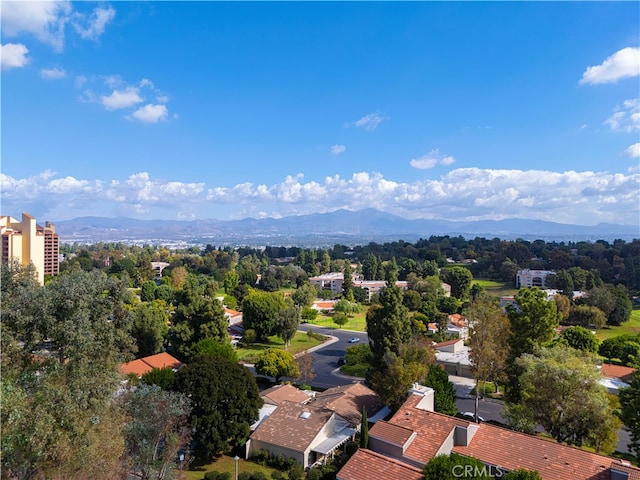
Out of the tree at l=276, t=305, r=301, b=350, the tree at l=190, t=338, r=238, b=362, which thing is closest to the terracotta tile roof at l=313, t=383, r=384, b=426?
the tree at l=190, t=338, r=238, b=362

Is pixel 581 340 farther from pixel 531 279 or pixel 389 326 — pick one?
pixel 531 279

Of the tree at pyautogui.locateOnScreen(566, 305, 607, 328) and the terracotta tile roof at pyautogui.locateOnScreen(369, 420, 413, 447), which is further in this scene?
the tree at pyautogui.locateOnScreen(566, 305, 607, 328)

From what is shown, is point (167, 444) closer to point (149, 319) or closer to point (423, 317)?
point (149, 319)

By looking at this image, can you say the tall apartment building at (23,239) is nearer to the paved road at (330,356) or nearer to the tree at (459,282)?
the paved road at (330,356)

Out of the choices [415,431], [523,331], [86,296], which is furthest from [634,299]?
[86,296]

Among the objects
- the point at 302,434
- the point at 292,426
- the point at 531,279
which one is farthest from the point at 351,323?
the point at 531,279

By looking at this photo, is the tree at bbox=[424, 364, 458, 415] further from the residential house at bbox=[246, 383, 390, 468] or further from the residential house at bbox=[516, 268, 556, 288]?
the residential house at bbox=[516, 268, 556, 288]

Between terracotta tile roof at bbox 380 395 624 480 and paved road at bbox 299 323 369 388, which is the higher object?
terracotta tile roof at bbox 380 395 624 480
